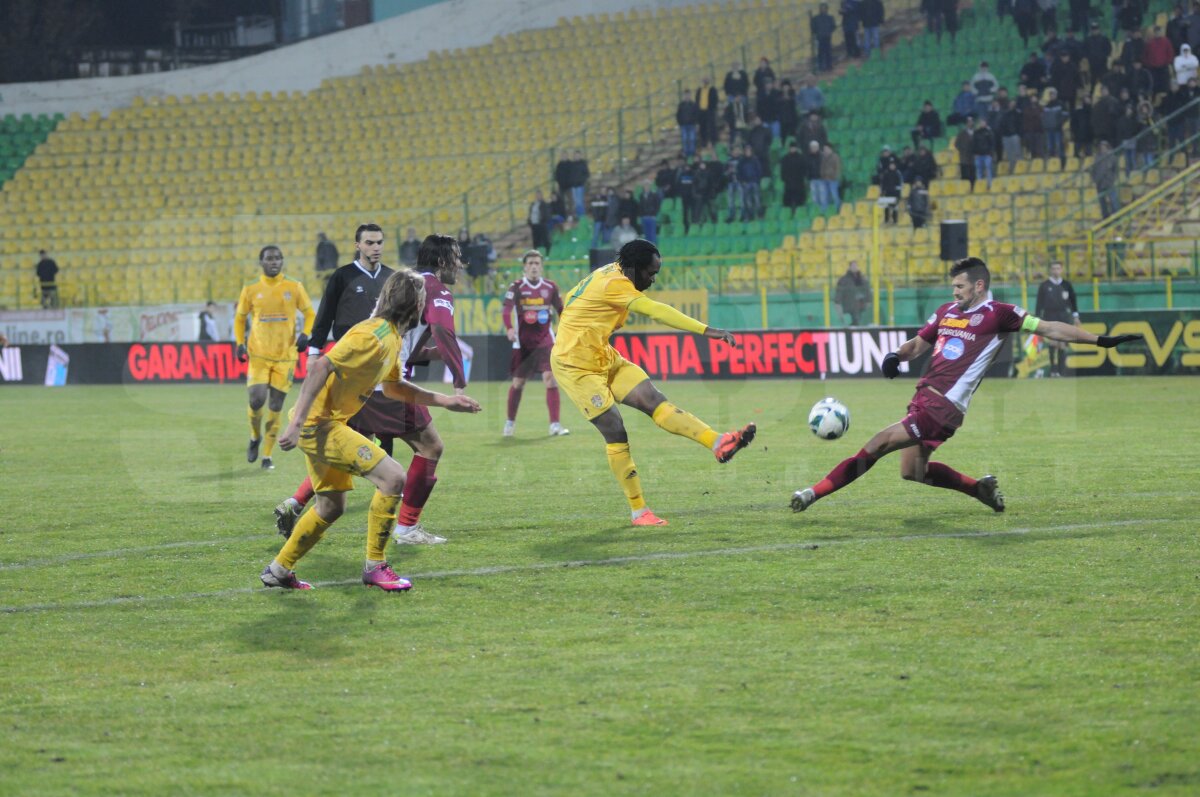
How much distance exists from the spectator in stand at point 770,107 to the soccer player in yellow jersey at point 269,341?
2028 cm

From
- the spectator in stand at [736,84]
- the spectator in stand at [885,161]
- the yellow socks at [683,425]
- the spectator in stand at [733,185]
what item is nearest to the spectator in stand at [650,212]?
the spectator in stand at [733,185]

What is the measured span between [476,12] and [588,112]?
7316mm

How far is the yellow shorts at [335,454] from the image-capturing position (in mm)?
8445

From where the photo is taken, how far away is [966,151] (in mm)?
31641

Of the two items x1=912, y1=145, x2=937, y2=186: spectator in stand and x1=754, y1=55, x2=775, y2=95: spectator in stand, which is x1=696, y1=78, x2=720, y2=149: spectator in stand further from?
x1=912, y1=145, x2=937, y2=186: spectator in stand

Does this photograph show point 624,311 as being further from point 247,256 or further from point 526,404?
point 247,256

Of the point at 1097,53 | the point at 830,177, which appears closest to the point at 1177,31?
the point at 1097,53

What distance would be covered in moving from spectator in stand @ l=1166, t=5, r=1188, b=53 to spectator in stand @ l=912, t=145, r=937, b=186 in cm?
527

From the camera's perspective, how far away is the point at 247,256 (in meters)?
40.5

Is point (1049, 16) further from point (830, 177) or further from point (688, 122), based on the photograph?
point (688, 122)

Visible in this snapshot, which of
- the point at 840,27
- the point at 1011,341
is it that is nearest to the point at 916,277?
the point at 1011,341

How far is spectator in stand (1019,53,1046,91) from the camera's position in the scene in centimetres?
3175

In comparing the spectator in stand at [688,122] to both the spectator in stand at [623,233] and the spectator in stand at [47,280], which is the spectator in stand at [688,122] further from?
the spectator in stand at [47,280]

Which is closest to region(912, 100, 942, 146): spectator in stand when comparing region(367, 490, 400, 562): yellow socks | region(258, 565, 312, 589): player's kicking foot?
region(367, 490, 400, 562): yellow socks
